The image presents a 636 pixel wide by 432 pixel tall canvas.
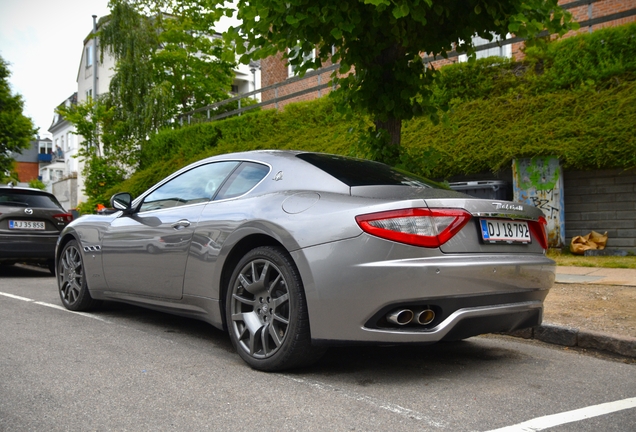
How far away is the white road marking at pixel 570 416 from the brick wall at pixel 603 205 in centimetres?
822

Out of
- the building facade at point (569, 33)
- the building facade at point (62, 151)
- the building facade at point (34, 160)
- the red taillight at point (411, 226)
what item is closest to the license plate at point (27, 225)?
the building facade at point (569, 33)

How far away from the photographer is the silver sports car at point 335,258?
356 cm

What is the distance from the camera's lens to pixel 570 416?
3.20 metres

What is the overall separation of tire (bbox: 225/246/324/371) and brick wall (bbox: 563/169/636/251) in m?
8.79

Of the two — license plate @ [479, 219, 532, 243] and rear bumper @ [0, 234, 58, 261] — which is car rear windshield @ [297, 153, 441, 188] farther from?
rear bumper @ [0, 234, 58, 261]

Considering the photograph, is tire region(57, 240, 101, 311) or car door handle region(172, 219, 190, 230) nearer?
car door handle region(172, 219, 190, 230)

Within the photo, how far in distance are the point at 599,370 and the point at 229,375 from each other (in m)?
2.43

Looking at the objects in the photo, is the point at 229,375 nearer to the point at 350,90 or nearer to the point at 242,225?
the point at 242,225

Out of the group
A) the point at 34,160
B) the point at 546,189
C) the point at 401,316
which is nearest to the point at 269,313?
the point at 401,316

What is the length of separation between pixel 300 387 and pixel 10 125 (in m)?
23.1

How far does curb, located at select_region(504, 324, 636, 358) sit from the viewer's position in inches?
184

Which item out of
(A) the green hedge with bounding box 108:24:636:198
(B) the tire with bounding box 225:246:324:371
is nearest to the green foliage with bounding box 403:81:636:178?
(A) the green hedge with bounding box 108:24:636:198

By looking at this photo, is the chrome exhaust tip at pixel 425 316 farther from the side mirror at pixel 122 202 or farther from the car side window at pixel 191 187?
the side mirror at pixel 122 202

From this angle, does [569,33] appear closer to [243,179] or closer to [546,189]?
[546,189]
